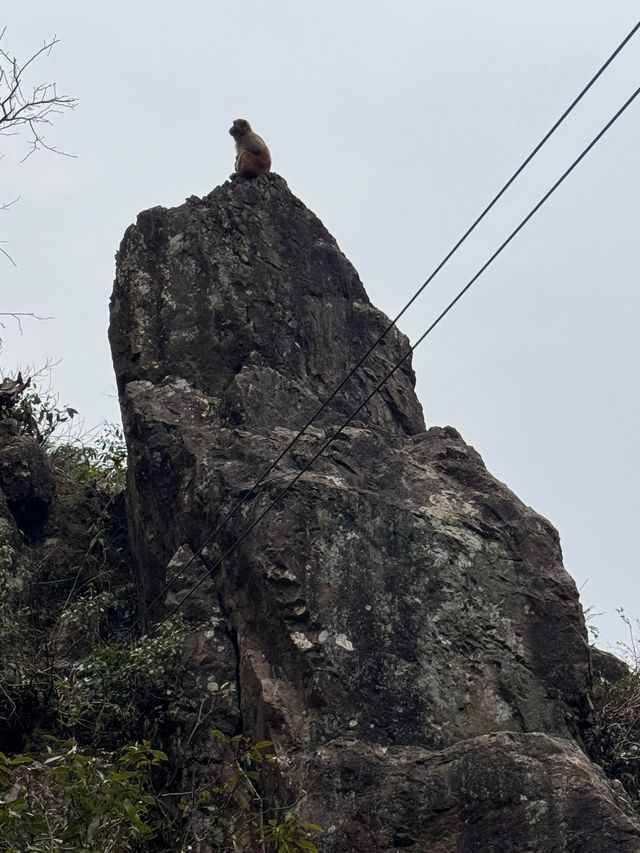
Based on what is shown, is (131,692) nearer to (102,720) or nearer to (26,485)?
(102,720)

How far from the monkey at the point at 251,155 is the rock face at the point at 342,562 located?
1.67ft

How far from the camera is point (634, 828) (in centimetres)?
920

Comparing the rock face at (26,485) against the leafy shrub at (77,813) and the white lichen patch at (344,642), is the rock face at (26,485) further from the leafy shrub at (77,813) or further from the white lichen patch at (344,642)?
the leafy shrub at (77,813)

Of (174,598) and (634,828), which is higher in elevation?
(174,598)

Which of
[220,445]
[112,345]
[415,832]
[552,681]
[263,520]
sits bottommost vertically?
[415,832]

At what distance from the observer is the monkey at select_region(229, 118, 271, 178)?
14.5m

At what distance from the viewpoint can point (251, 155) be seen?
48.1 ft

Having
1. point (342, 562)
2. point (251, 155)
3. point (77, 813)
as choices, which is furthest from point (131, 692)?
point (251, 155)

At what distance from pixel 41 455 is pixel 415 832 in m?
5.74

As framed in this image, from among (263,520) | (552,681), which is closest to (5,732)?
(263,520)

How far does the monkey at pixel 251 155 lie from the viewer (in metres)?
14.5

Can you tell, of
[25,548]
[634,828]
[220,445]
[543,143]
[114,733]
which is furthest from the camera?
[25,548]

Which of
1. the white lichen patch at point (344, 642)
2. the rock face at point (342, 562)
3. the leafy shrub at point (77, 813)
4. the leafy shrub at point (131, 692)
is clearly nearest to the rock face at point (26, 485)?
the rock face at point (342, 562)

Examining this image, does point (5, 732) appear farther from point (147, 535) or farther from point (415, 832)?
point (415, 832)
